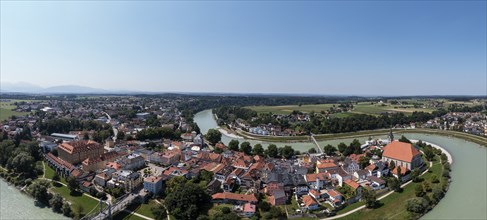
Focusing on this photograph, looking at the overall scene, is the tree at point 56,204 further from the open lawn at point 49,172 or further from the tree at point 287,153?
the tree at point 287,153

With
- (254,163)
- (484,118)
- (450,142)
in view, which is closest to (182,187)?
(254,163)

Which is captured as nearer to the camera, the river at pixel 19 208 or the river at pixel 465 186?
the river at pixel 465 186

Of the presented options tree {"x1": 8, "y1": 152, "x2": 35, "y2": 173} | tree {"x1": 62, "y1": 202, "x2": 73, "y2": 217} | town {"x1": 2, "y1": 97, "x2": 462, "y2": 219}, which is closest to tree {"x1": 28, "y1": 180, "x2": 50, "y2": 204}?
town {"x1": 2, "y1": 97, "x2": 462, "y2": 219}

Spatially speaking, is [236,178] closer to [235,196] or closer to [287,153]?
[235,196]

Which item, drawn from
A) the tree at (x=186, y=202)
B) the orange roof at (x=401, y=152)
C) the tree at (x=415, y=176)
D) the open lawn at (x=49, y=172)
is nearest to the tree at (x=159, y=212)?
the tree at (x=186, y=202)

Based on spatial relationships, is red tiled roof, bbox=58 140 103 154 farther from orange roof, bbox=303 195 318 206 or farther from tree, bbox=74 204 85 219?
orange roof, bbox=303 195 318 206
